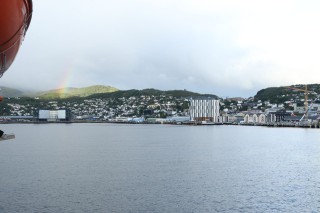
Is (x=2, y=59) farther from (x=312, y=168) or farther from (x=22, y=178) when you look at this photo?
(x=312, y=168)

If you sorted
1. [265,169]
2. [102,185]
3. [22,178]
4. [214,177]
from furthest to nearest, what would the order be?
[265,169]
[214,177]
[22,178]
[102,185]

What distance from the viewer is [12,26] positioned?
Result: 28.3 ft

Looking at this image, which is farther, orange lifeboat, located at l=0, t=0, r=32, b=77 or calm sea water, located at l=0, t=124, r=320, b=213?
calm sea water, located at l=0, t=124, r=320, b=213

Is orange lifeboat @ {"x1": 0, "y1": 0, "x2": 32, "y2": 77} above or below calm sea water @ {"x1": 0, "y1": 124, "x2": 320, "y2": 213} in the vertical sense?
above

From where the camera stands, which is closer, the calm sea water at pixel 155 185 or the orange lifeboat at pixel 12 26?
the orange lifeboat at pixel 12 26

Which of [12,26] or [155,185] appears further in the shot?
[155,185]

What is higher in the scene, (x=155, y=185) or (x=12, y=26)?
(x=12, y=26)

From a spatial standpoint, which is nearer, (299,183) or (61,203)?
(61,203)

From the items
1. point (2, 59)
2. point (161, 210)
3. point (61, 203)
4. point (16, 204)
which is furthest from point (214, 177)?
point (2, 59)

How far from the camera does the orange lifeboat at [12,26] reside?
8.25 metres

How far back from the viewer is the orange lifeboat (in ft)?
27.1

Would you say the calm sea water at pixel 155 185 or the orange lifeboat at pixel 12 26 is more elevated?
the orange lifeboat at pixel 12 26

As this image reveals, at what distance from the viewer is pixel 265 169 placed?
46719 mm

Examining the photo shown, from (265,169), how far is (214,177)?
10239 millimetres
